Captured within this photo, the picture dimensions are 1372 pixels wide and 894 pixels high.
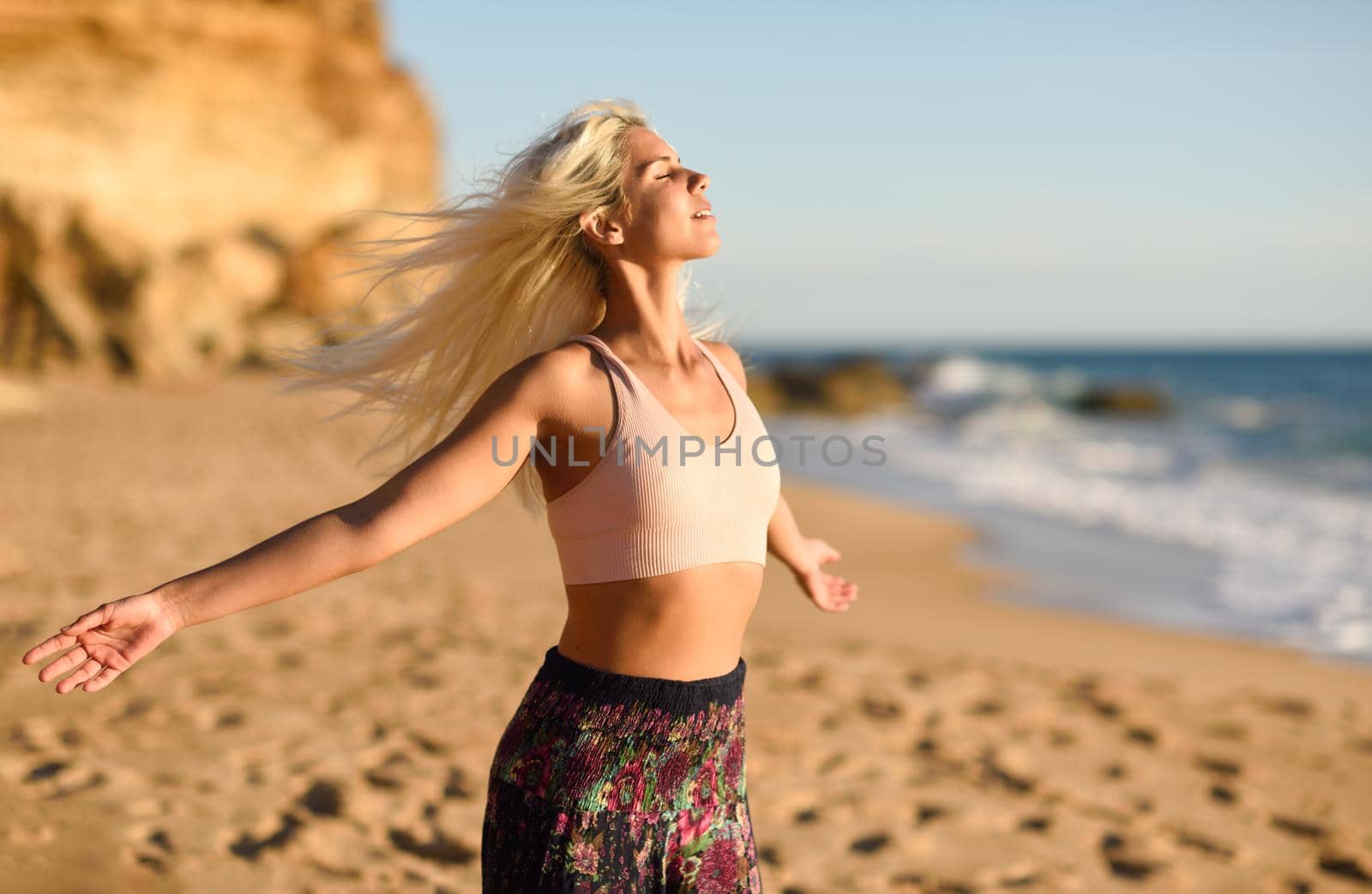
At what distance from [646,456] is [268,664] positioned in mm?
4031

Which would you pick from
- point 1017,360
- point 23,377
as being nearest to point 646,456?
point 23,377

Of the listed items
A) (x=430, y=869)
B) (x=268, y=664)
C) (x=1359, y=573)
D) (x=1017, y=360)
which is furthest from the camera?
(x=1017, y=360)

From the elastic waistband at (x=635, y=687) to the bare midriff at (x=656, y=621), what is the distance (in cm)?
1

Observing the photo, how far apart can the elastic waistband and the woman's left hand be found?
0.62 m

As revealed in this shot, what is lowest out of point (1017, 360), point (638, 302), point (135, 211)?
point (1017, 360)

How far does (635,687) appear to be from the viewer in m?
1.86

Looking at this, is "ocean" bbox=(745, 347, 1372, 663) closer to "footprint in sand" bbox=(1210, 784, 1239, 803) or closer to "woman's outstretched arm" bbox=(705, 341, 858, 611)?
"woman's outstretched arm" bbox=(705, 341, 858, 611)

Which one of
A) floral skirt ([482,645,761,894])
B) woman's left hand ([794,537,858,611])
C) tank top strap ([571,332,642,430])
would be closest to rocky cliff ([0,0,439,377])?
woman's left hand ([794,537,858,611])

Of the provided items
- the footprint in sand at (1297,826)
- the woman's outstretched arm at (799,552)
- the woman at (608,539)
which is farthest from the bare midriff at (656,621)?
the footprint in sand at (1297,826)

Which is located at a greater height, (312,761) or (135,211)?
(135,211)

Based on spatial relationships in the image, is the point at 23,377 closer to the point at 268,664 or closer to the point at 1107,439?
the point at 268,664

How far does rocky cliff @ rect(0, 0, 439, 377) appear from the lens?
1964 cm

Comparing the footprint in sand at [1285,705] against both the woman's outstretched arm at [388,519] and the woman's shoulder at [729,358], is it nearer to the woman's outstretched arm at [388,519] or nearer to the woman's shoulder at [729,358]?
the woman's shoulder at [729,358]

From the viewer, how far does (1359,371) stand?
59.4 metres
